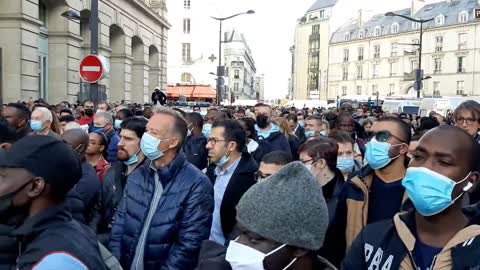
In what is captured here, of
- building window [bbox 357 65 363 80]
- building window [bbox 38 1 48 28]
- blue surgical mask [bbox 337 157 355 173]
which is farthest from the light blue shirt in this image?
building window [bbox 357 65 363 80]

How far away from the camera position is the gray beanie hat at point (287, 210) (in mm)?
2326

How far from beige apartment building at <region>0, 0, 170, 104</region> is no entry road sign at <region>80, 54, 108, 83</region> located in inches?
287

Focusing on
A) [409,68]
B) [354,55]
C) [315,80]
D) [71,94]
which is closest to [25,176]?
[71,94]

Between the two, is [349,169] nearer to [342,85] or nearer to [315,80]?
[342,85]

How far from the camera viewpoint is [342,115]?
32.0ft

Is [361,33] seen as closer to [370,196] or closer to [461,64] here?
[461,64]

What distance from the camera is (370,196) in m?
4.36

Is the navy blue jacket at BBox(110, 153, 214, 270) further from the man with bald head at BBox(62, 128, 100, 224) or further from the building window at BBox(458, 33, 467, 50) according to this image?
the building window at BBox(458, 33, 467, 50)

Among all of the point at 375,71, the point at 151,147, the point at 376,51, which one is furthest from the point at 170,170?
the point at 376,51

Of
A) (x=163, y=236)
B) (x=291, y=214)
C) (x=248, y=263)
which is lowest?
(x=163, y=236)

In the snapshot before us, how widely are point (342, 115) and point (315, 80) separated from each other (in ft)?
313

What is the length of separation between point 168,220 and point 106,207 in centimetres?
112

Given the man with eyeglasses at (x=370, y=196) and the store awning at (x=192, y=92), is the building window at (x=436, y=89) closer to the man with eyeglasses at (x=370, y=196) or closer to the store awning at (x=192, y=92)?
the store awning at (x=192, y=92)

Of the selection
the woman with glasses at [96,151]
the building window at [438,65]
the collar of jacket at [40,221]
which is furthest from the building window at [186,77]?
the collar of jacket at [40,221]
